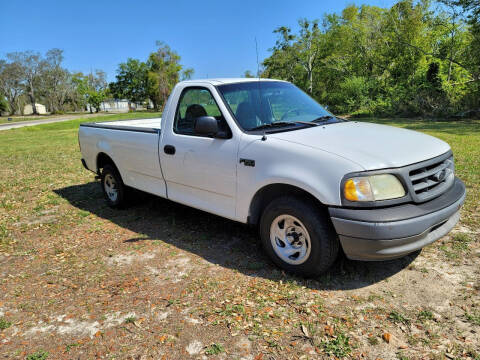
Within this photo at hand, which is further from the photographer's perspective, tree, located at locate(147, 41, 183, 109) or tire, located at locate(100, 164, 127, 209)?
tree, located at locate(147, 41, 183, 109)

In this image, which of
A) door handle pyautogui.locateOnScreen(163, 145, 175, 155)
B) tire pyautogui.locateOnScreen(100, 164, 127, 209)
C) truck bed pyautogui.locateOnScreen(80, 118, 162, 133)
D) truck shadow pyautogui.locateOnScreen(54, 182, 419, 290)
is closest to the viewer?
truck shadow pyautogui.locateOnScreen(54, 182, 419, 290)

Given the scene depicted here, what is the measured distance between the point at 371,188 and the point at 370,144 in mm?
561

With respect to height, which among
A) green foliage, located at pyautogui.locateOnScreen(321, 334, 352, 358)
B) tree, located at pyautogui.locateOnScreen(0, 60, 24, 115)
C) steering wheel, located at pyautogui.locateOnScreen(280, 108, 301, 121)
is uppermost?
tree, located at pyautogui.locateOnScreen(0, 60, 24, 115)

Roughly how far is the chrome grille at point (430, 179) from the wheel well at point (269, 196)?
82cm

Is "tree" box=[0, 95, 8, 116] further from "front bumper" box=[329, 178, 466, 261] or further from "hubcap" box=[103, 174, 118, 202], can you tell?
"front bumper" box=[329, 178, 466, 261]

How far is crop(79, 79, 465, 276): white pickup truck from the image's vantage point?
10.0ft

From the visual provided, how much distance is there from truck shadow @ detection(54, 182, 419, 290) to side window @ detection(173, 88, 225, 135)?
1426 mm

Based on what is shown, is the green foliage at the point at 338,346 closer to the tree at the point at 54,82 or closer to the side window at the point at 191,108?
the side window at the point at 191,108

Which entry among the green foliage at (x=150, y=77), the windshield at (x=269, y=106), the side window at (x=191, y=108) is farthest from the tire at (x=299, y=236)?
the green foliage at (x=150, y=77)

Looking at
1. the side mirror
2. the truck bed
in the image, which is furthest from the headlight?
the truck bed

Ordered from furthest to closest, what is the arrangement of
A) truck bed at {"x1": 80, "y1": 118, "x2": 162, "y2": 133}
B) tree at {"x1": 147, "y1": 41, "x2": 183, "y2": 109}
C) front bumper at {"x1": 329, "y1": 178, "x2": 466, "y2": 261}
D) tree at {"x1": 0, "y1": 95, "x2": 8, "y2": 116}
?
tree at {"x1": 0, "y1": 95, "x2": 8, "y2": 116} < tree at {"x1": 147, "y1": 41, "x2": 183, "y2": 109} < truck bed at {"x1": 80, "y1": 118, "x2": 162, "y2": 133} < front bumper at {"x1": 329, "y1": 178, "x2": 466, "y2": 261}

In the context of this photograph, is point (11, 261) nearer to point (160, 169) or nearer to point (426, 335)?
point (160, 169)

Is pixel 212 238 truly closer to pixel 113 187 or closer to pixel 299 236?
pixel 299 236

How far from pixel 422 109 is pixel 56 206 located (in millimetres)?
22802
